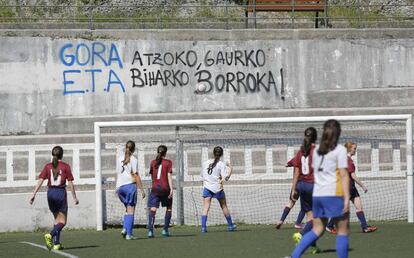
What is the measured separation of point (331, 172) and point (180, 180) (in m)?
11.3

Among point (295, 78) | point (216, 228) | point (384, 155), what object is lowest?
point (216, 228)

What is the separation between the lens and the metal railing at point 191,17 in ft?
111

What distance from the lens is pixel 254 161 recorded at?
23234mm

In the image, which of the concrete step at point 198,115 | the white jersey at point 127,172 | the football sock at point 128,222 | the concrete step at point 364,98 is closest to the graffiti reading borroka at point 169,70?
the concrete step at point 198,115

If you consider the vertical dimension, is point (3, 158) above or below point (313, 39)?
below

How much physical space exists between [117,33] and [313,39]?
6040 millimetres

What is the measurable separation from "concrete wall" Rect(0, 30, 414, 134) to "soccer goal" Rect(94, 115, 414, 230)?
317 inches

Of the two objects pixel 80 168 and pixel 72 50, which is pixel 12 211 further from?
pixel 72 50

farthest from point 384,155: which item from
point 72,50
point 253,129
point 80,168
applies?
point 72,50

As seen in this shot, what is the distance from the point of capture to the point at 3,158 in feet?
77.6

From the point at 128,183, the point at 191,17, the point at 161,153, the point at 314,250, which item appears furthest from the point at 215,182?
the point at 191,17

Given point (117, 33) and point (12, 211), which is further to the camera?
point (117, 33)

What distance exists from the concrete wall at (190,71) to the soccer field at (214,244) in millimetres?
9856

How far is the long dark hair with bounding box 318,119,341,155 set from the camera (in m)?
12.0
